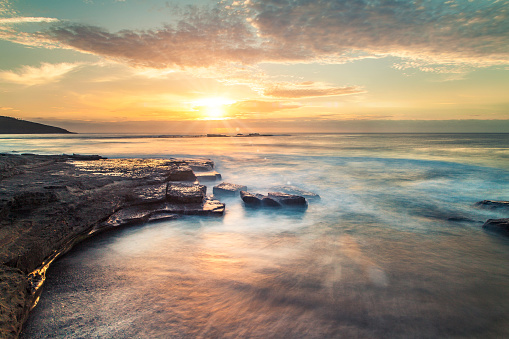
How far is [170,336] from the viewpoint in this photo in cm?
216

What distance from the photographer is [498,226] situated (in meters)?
4.76

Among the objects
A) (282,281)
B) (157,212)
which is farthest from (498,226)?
(157,212)

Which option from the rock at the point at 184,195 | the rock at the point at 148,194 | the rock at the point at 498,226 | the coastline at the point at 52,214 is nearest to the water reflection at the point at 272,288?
the coastline at the point at 52,214

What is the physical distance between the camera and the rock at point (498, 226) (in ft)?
15.2

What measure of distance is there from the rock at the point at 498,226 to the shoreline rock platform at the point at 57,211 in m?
5.70

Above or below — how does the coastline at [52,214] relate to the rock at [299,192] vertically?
above

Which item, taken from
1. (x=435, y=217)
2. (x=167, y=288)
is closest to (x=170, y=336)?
(x=167, y=288)

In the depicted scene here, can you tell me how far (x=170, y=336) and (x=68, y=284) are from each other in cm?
159

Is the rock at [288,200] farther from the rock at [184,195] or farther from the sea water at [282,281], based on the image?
the rock at [184,195]

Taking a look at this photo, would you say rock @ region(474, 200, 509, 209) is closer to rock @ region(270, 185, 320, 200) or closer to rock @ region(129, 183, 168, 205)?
rock @ region(270, 185, 320, 200)

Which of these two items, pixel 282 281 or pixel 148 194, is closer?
pixel 282 281

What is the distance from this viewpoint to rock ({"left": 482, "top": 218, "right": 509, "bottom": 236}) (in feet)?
15.2

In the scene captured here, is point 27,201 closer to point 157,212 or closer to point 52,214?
point 52,214

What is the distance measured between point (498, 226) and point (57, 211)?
8.15 meters
